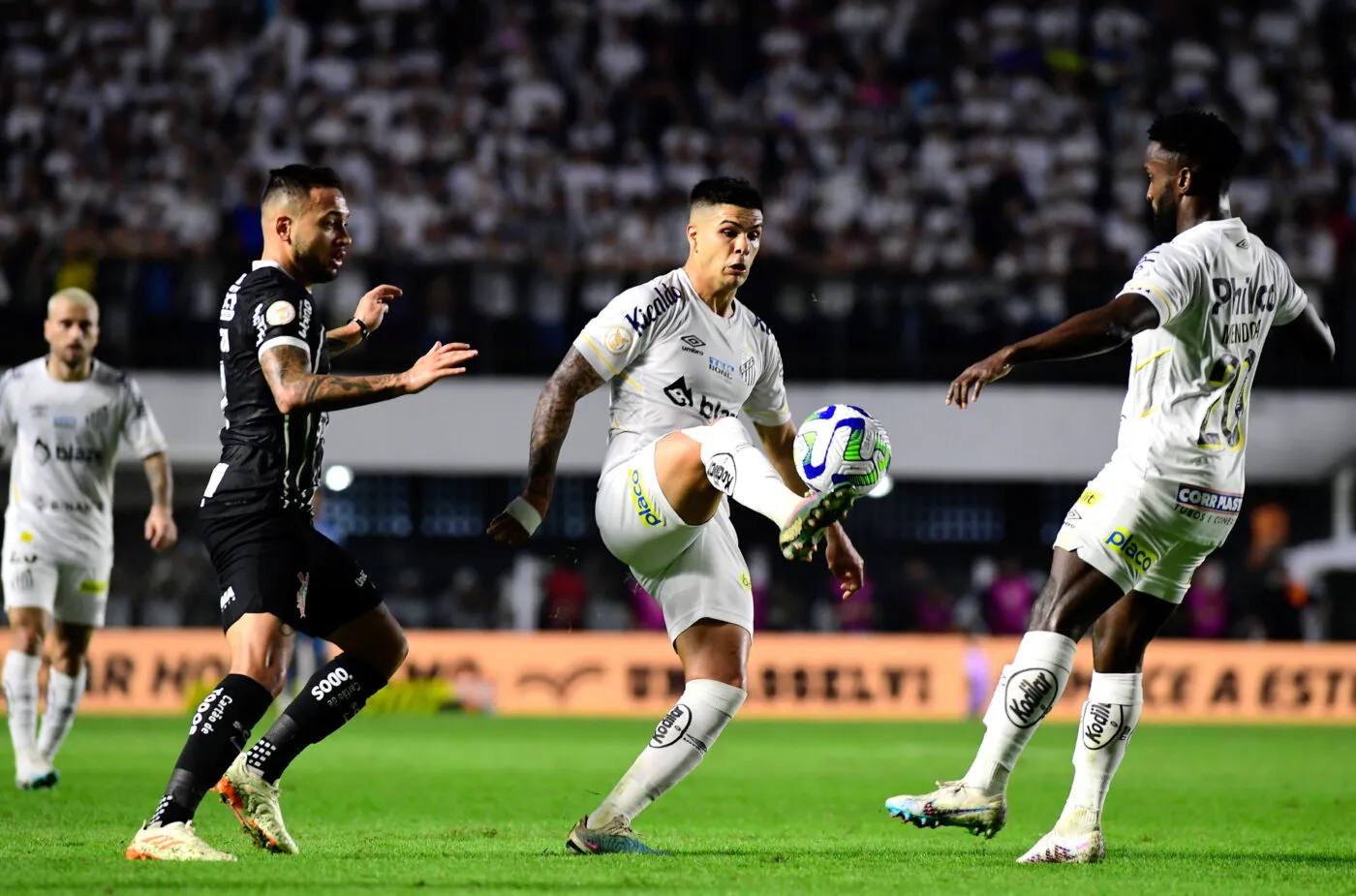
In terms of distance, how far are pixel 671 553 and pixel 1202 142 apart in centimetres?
240

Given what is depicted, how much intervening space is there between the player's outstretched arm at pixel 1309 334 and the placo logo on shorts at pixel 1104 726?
63.0 inches

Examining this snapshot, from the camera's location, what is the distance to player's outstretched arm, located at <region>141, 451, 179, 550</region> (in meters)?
9.07

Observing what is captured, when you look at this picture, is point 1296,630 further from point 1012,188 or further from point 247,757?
point 247,757

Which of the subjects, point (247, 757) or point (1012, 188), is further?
point (1012, 188)

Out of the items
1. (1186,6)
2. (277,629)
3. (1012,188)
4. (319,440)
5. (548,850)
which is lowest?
(548,850)

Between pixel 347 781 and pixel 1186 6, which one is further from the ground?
pixel 1186 6

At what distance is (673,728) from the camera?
6.04 m

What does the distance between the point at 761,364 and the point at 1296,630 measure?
14941 mm

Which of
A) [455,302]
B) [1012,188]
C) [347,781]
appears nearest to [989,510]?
[1012,188]

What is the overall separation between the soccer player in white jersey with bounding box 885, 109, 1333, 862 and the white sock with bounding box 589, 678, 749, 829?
2.38 ft

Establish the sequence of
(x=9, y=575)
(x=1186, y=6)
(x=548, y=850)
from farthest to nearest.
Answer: (x=1186, y=6) < (x=9, y=575) < (x=548, y=850)

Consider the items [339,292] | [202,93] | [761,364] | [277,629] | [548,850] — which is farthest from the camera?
[202,93]

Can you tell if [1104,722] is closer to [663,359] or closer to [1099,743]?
[1099,743]

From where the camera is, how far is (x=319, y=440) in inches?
238
